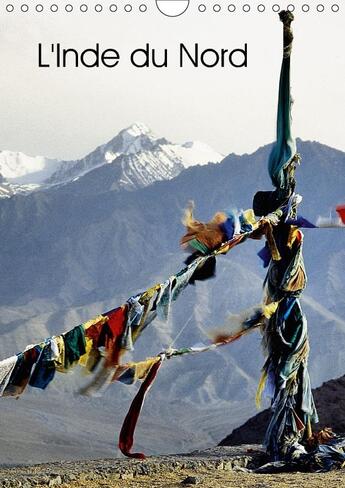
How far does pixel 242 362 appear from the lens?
200 ft

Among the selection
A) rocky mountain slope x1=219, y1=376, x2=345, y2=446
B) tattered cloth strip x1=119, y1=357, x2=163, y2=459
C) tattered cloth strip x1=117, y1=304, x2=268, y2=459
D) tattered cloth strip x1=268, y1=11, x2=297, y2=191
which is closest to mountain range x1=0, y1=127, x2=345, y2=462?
rocky mountain slope x1=219, y1=376, x2=345, y2=446

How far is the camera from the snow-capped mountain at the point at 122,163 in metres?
107

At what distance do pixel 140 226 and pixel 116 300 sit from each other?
64.7 ft

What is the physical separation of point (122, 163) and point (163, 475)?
10063 cm

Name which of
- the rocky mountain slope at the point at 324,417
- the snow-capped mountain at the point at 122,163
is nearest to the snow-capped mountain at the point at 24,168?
the snow-capped mountain at the point at 122,163

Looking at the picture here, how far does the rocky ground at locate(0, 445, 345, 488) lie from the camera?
271 inches

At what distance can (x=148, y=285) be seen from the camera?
72.1 m

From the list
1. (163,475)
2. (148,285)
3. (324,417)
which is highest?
(148,285)

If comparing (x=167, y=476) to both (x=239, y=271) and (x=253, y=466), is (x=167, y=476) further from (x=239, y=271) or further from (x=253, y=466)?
(x=239, y=271)

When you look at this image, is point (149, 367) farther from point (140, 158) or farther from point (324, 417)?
point (140, 158)

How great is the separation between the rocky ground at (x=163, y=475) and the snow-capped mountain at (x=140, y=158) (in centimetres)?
9350

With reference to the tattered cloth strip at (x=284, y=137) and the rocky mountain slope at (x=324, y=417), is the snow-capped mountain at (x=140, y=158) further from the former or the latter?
the tattered cloth strip at (x=284, y=137)

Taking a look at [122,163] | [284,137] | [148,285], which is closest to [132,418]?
[284,137]

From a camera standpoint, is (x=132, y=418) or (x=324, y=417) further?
(x=324, y=417)
